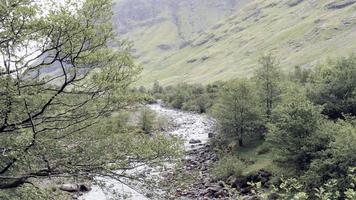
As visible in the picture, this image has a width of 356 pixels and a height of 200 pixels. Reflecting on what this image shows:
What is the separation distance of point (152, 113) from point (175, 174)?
55.9 metres

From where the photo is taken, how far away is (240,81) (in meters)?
54.6

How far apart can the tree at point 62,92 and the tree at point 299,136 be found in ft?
62.3

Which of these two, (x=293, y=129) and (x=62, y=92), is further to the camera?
(x=293, y=129)

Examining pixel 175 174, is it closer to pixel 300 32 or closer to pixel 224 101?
pixel 224 101

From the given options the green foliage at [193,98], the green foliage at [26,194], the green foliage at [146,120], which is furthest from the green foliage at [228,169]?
the green foliage at [193,98]

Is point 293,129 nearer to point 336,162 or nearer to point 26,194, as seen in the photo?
point 336,162

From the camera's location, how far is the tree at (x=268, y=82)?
54.1 metres

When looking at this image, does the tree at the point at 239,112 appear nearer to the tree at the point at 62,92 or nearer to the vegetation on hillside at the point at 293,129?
the vegetation on hillside at the point at 293,129

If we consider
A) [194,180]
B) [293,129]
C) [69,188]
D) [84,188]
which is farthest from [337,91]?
[69,188]

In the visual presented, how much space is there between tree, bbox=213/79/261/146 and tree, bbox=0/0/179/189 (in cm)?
3482

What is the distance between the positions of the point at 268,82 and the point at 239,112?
6146 millimetres

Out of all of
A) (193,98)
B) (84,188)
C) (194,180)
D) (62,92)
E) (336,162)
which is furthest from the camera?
(193,98)

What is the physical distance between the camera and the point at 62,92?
17094mm

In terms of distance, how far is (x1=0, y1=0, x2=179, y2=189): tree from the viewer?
14398 millimetres
